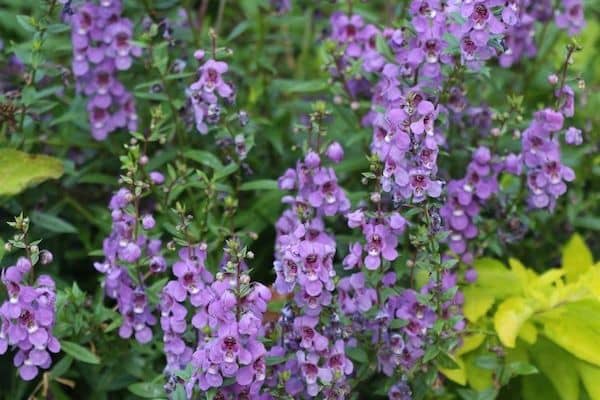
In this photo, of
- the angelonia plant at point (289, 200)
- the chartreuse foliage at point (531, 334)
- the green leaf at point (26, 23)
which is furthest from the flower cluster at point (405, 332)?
the green leaf at point (26, 23)

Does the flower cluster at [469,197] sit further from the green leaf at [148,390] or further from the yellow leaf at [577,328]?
the green leaf at [148,390]

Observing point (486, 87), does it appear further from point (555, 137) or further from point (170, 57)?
point (170, 57)

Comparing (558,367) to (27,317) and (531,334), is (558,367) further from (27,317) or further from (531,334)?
(27,317)

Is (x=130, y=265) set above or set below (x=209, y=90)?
below

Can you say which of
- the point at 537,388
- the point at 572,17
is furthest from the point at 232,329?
the point at 572,17

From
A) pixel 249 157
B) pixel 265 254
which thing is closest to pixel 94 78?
pixel 249 157

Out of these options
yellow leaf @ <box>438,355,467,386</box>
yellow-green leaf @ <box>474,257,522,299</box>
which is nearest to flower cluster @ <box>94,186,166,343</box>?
yellow leaf @ <box>438,355,467,386</box>
